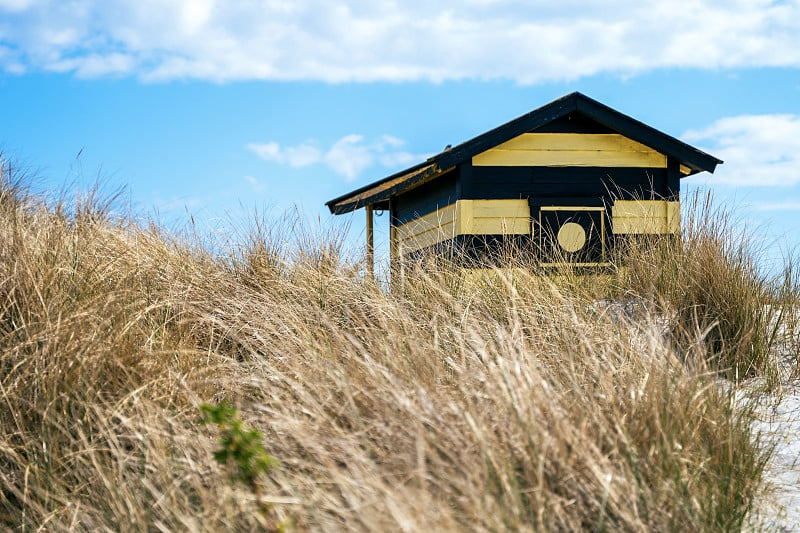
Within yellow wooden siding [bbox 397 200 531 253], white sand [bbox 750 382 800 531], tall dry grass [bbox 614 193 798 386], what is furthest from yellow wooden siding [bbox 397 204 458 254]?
white sand [bbox 750 382 800 531]

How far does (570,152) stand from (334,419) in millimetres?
8238

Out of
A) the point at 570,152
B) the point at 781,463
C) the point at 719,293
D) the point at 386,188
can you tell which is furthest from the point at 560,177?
the point at 781,463

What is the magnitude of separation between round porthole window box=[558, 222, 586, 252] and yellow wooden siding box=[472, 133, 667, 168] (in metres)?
0.97

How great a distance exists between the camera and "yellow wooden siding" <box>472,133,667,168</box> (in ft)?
34.5

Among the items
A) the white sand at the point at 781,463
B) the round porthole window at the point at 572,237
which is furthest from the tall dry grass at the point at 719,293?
the round porthole window at the point at 572,237

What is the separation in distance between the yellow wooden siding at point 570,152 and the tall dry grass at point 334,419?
5189 millimetres

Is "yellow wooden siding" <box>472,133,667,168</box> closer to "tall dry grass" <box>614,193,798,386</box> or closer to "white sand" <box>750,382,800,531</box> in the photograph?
"tall dry grass" <box>614,193,798,386</box>

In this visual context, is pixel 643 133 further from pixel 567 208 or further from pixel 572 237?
pixel 572 237

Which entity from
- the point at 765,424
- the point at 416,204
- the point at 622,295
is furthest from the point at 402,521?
the point at 416,204

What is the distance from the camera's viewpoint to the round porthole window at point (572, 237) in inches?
401

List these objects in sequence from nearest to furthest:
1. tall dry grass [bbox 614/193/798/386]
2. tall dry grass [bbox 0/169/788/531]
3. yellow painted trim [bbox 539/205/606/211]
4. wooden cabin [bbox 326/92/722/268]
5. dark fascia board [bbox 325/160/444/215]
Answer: tall dry grass [bbox 0/169/788/531], tall dry grass [bbox 614/193/798/386], wooden cabin [bbox 326/92/722/268], yellow painted trim [bbox 539/205/606/211], dark fascia board [bbox 325/160/444/215]

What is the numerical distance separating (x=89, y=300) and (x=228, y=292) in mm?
1531

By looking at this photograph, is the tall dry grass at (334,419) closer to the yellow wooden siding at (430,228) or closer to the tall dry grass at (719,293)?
the tall dry grass at (719,293)

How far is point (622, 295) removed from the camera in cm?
642
